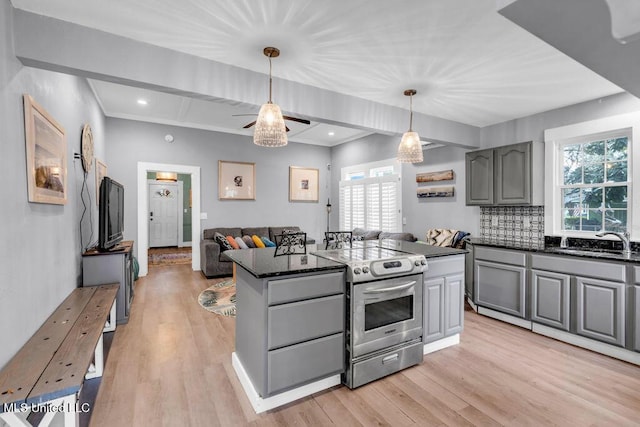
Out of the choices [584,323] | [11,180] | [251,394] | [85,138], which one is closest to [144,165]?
[85,138]

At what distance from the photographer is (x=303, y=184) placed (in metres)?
7.22

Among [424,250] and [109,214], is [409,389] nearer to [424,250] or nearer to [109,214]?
[424,250]

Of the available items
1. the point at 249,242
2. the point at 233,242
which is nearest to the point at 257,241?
the point at 249,242

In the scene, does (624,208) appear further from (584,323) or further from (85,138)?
(85,138)

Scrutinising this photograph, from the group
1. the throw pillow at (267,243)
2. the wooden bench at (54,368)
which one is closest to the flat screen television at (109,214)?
the wooden bench at (54,368)

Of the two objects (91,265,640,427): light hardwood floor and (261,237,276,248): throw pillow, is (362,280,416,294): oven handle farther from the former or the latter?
(261,237,276,248): throw pillow

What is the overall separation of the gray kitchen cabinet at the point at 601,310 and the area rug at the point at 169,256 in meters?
6.84

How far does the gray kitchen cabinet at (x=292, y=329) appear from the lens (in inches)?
76.0

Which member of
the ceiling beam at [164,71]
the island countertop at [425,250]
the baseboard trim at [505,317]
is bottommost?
the baseboard trim at [505,317]

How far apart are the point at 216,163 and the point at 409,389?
210 inches

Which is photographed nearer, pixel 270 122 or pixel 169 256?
pixel 270 122

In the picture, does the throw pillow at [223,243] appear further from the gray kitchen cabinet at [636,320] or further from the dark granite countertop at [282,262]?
the gray kitchen cabinet at [636,320]

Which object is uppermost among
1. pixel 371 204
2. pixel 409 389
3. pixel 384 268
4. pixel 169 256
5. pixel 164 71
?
pixel 164 71

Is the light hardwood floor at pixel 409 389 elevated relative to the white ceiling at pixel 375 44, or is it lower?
lower
